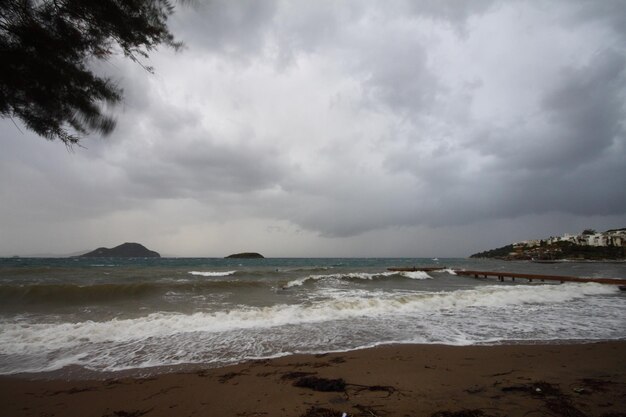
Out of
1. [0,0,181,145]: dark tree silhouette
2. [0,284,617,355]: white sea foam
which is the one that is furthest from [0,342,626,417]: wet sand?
[0,0,181,145]: dark tree silhouette

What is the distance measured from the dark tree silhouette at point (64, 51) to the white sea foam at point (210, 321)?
6547 mm

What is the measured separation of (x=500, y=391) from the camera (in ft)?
14.3

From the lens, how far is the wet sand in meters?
3.86

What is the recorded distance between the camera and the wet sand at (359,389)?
12.7 ft

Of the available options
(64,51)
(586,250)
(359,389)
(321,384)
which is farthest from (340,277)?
(586,250)

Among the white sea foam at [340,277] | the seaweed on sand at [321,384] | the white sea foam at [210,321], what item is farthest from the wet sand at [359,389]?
the white sea foam at [340,277]

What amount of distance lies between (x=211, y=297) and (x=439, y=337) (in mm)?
11755

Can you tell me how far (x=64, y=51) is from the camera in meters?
3.30

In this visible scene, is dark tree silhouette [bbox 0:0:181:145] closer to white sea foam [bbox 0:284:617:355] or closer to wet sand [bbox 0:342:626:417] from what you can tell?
wet sand [bbox 0:342:626:417]

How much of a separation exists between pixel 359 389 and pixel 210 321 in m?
6.74

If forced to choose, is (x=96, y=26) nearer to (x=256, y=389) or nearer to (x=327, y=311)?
(x=256, y=389)

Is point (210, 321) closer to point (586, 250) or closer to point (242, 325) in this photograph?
point (242, 325)

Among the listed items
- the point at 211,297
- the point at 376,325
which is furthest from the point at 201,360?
the point at 211,297

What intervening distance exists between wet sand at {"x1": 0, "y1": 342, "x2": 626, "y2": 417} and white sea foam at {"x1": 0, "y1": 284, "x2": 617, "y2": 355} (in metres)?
2.50
